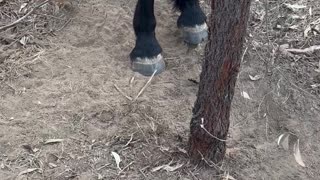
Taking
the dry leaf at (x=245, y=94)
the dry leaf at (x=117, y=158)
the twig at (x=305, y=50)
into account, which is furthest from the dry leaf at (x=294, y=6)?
the dry leaf at (x=117, y=158)

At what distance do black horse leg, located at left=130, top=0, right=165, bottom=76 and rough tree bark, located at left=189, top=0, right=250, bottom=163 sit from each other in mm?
737

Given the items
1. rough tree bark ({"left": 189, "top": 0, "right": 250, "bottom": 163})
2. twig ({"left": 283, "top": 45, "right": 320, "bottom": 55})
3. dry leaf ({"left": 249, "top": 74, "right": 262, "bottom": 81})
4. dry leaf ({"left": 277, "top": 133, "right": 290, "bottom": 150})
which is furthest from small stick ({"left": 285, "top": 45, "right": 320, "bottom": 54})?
rough tree bark ({"left": 189, "top": 0, "right": 250, "bottom": 163})

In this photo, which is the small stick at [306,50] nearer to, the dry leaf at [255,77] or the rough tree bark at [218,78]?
the dry leaf at [255,77]

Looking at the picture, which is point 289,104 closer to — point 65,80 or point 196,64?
point 196,64

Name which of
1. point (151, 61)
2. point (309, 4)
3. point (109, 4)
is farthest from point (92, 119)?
point (309, 4)

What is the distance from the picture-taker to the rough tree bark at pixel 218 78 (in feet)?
7.80

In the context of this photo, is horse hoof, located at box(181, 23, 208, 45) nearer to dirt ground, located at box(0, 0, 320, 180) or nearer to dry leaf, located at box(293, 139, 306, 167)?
dirt ground, located at box(0, 0, 320, 180)

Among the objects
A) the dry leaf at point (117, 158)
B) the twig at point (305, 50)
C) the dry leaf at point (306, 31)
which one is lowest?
the dry leaf at point (117, 158)

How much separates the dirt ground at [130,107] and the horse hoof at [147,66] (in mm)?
39

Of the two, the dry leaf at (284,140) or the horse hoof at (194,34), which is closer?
the dry leaf at (284,140)

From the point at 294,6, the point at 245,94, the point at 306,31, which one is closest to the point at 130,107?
the point at 245,94

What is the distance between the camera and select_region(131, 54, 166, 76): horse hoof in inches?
131

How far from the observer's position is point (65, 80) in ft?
10.7

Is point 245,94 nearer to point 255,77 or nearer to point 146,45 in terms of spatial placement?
point 255,77
